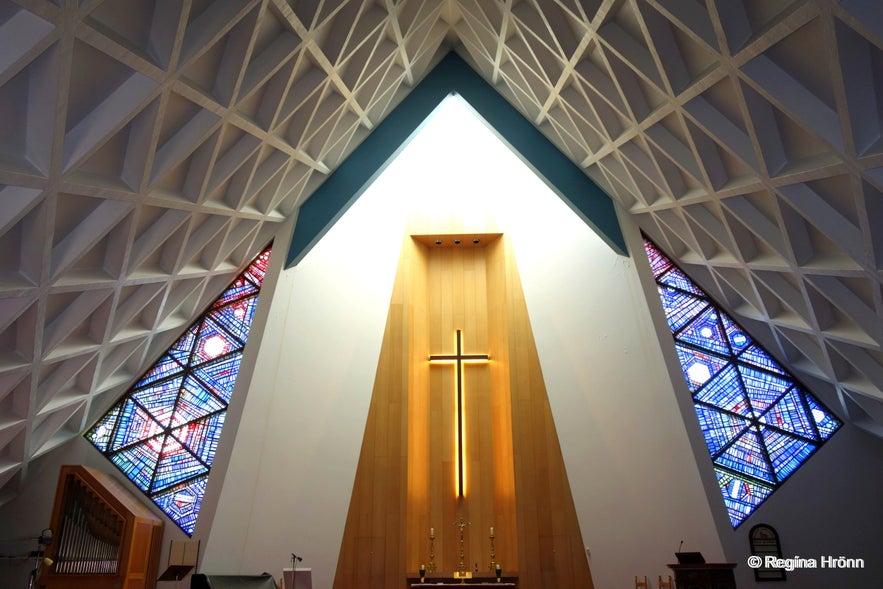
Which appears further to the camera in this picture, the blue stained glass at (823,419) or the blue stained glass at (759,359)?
the blue stained glass at (759,359)

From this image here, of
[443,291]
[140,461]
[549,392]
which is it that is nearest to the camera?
[140,461]

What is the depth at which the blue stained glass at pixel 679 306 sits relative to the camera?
1255 centimetres

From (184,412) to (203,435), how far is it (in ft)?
1.92

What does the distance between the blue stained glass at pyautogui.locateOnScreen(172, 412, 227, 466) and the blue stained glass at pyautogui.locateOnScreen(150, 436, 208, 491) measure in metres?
0.11

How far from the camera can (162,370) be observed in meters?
12.2

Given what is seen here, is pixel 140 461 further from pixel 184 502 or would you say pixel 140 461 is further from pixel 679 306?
pixel 679 306

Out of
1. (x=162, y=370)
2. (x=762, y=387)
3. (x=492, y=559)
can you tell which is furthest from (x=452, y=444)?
(x=762, y=387)

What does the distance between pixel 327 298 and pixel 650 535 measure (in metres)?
7.76

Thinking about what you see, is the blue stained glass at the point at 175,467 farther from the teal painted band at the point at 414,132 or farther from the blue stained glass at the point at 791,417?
the blue stained glass at the point at 791,417

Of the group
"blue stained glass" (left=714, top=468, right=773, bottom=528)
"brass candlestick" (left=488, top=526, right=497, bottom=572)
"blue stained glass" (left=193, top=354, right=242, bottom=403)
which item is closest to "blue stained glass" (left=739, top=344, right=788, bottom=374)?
"blue stained glass" (left=714, top=468, right=773, bottom=528)

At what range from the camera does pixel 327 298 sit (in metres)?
13.6

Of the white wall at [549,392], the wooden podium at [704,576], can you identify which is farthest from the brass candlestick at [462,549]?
the wooden podium at [704,576]

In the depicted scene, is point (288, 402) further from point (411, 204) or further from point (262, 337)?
point (411, 204)

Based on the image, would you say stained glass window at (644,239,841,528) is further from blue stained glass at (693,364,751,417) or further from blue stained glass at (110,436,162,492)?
blue stained glass at (110,436,162,492)
